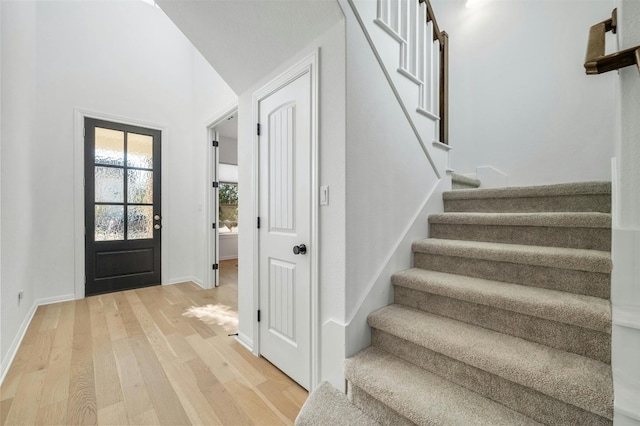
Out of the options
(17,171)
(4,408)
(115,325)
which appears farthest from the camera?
(115,325)

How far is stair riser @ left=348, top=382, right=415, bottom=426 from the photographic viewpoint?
1236 millimetres

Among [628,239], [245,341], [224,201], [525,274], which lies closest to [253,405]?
[245,341]

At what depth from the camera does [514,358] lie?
1.10 meters

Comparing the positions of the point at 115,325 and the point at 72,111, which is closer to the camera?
the point at 115,325

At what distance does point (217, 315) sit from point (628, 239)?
3.13 metres

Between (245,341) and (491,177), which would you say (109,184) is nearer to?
(245,341)

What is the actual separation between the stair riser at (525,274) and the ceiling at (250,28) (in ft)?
5.23

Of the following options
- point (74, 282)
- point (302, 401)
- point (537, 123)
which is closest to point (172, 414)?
point (302, 401)

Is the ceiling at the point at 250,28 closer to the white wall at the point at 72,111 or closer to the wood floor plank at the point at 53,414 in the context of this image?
the white wall at the point at 72,111

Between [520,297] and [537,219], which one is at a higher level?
[537,219]

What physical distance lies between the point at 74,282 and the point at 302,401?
11.4ft

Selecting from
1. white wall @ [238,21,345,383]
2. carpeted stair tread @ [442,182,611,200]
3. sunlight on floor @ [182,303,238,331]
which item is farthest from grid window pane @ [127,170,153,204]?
carpeted stair tread @ [442,182,611,200]

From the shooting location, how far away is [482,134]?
3133 mm

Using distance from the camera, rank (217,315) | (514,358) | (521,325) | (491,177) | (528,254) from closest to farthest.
A: (514,358) < (521,325) < (528,254) < (217,315) < (491,177)
